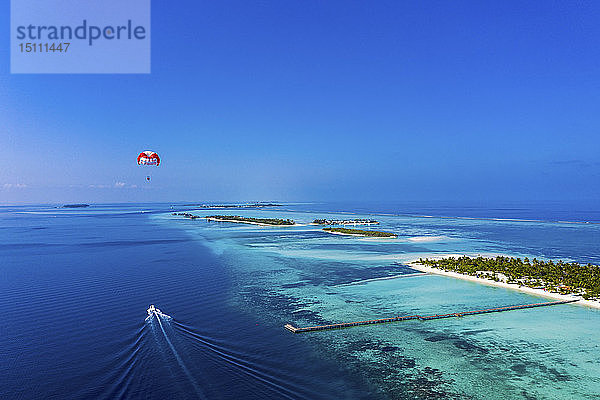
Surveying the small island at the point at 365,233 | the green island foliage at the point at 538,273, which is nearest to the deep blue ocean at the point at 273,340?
the green island foliage at the point at 538,273

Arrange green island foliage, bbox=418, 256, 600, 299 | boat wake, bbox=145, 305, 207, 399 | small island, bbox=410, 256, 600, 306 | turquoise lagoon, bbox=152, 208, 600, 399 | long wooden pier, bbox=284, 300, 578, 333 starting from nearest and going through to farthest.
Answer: boat wake, bbox=145, 305, 207, 399
turquoise lagoon, bbox=152, 208, 600, 399
long wooden pier, bbox=284, 300, 578, 333
small island, bbox=410, 256, 600, 306
green island foliage, bbox=418, 256, 600, 299

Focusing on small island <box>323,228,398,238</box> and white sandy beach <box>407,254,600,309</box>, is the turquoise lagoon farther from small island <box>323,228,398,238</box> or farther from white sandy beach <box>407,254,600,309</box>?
small island <box>323,228,398,238</box>

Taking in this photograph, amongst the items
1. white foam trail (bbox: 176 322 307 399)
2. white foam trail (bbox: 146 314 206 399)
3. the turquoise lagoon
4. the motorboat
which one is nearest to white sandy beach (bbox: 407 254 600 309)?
the turquoise lagoon

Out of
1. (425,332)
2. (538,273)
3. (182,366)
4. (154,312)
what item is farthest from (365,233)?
(182,366)

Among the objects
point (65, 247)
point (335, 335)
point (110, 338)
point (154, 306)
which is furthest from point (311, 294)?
point (65, 247)

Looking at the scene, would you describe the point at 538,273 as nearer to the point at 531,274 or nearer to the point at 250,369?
the point at 531,274

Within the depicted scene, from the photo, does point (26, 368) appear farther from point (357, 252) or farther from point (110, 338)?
point (357, 252)

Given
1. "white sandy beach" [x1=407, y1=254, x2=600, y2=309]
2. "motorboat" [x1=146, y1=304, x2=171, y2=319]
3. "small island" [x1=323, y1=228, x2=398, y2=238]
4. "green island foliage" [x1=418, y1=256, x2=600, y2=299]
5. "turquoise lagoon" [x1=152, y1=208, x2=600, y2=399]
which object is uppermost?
"small island" [x1=323, y1=228, x2=398, y2=238]

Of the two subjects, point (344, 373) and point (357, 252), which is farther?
point (357, 252)

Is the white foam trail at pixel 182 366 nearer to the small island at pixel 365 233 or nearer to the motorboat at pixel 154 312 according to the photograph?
the motorboat at pixel 154 312
